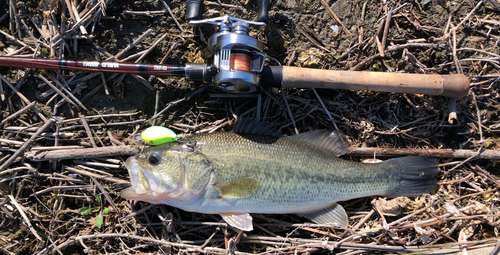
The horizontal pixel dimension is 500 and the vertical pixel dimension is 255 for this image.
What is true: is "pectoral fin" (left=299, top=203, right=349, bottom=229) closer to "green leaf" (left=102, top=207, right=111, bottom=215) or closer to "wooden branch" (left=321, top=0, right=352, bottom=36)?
"wooden branch" (left=321, top=0, right=352, bottom=36)

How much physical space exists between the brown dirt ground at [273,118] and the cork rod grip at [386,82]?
15.1 inches

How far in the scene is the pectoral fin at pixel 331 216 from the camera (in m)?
3.46

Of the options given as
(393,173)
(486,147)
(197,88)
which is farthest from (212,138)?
(486,147)

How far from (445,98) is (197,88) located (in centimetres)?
337

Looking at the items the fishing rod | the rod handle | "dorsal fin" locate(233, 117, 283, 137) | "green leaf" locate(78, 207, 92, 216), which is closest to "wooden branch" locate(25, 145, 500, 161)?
"green leaf" locate(78, 207, 92, 216)

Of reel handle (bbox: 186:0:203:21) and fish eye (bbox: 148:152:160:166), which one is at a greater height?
reel handle (bbox: 186:0:203:21)

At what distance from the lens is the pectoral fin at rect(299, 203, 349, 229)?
346 cm

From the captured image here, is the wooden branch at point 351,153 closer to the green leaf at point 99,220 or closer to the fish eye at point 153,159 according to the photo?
the fish eye at point 153,159

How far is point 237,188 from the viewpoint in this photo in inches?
122

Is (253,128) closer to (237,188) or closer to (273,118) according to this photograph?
(273,118)

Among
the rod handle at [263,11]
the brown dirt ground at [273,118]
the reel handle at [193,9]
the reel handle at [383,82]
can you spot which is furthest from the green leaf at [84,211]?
the rod handle at [263,11]

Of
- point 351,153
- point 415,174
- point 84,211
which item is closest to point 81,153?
point 84,211

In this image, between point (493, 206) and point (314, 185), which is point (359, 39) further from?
point (493, 206)

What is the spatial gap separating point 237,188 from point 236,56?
4.83 ft
